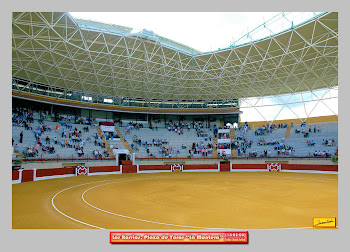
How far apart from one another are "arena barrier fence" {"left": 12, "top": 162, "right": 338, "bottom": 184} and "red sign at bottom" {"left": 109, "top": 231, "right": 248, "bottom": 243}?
69.1 feet

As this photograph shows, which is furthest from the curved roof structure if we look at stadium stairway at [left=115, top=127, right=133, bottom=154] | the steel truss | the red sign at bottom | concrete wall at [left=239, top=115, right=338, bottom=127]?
the red sign at bottom

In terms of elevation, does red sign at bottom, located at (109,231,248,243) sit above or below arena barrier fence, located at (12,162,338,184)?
above

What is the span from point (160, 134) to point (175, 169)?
12.3 metres

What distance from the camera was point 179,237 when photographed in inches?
260

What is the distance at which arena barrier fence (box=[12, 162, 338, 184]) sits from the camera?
2593cm

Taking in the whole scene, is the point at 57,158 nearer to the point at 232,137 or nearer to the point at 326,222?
the point at 326,222

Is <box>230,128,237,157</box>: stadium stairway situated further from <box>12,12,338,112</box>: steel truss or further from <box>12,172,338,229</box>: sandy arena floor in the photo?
<box>12,172,338,229</box>: sandy arena floor

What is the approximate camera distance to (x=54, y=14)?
20.5m

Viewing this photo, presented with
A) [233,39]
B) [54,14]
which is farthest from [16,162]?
[233,39]

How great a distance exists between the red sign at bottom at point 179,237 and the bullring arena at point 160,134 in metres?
2.69

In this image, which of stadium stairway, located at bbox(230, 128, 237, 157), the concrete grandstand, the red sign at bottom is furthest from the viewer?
stadium stairway, located at bbox(230, 128, 237, 157)

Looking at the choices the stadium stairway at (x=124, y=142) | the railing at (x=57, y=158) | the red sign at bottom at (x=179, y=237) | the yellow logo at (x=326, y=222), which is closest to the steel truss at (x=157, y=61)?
the stadium stairway at (x=124, y=142)

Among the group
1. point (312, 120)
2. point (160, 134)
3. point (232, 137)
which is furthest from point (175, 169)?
point (312, 120)

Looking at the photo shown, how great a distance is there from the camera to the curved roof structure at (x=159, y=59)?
23625 millimetres
